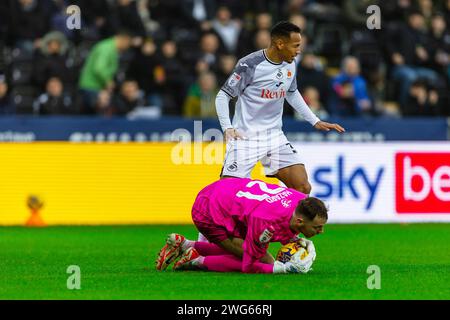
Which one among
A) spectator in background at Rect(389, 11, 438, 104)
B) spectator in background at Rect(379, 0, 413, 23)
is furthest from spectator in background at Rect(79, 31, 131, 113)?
spectator in background at Rect(379, 0, 413, 23)

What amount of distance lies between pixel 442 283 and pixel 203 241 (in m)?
2.54

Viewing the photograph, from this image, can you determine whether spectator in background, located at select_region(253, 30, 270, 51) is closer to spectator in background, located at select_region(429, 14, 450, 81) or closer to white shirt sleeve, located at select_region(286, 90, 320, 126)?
spectator in background, located at select_region(429, 14, 450, 81)

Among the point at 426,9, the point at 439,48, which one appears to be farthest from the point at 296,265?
the point at 426,9

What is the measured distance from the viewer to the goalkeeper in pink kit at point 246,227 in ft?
34.2

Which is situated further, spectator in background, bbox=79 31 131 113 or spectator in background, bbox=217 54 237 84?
spectator in background, bbox=217 54 237 84

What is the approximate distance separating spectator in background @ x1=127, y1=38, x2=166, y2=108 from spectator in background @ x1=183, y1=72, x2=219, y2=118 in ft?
2.04

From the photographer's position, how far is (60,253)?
13.4 metres

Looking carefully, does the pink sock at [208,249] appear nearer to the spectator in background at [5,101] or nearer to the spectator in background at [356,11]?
the spectator in background at [5,101]

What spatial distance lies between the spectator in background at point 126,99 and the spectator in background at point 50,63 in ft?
3.02

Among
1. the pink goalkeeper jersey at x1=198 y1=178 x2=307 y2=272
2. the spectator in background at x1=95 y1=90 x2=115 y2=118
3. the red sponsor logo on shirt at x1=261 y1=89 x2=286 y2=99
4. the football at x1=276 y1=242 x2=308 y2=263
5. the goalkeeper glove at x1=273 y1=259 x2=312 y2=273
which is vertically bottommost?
the goalkeeper glove at x1=273 y1=259 x2=312 y2=273

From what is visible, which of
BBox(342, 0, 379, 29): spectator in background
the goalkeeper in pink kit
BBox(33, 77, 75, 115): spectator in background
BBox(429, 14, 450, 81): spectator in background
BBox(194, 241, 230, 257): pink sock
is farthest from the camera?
BBox(429, 14, 450, 81): spectator in background

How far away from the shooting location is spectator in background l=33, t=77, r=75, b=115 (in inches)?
759

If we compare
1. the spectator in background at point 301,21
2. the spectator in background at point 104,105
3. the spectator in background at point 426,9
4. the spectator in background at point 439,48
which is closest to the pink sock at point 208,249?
the spectator in background at point 104,105

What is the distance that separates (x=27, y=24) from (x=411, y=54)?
716cm
